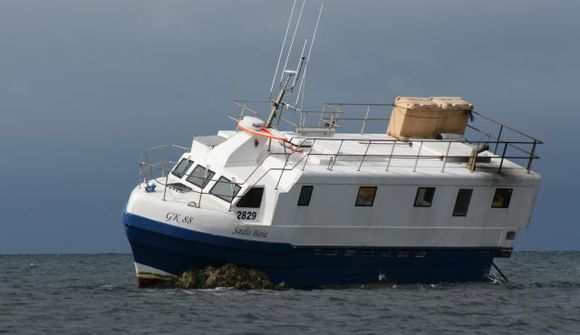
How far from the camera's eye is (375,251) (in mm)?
40344

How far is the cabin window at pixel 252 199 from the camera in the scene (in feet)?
127

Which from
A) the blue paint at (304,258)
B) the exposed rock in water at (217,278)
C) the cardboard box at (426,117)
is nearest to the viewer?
the blue paint at (304,258)

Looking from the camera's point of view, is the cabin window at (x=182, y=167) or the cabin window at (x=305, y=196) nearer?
the cabin window at (x=305, y=196)

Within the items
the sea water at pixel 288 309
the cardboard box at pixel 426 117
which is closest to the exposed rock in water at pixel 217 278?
the sea water at pixel 288 309

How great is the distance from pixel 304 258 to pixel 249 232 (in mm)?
1808

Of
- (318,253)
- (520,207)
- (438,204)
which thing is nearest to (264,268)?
(318,253)

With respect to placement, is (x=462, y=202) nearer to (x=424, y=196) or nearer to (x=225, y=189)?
(x=424, y=196)

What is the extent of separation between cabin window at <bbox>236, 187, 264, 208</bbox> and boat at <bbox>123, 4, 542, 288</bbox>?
25mm

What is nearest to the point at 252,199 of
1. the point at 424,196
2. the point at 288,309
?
the point at 288,309

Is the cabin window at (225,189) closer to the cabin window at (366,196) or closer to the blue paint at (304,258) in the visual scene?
the blue paint at (304,258)

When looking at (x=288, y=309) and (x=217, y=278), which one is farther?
(x=217, y=278)

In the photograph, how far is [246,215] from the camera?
3866 centimetres

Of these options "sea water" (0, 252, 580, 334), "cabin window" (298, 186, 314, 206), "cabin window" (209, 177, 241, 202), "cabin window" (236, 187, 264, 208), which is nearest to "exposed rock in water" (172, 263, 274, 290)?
"sea water" (0, 252, 580, 334)

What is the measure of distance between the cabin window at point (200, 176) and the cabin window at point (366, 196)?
12.8 ft
